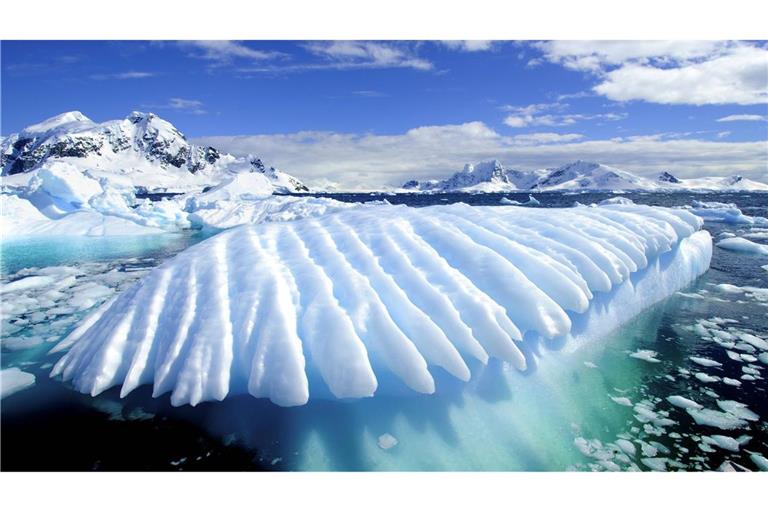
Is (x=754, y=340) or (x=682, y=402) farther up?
(x=682, y=402)

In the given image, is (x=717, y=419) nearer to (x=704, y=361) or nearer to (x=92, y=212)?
(x=704, y=361)

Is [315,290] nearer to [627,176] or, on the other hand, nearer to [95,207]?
[95,207]

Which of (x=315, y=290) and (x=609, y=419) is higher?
(x=315, y=290)

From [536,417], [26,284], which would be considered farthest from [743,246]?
[26,284]

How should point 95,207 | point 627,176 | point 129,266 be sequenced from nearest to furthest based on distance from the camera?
1. point 129,266
2. point 95,207
3. point 627,176

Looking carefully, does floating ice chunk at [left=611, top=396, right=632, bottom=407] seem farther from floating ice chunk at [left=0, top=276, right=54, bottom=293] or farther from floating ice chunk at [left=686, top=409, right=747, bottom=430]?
floating ice chunk at [left=0, top=276, right=54, bottom=293]

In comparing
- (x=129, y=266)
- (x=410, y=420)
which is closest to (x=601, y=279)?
(x=410, y=420)

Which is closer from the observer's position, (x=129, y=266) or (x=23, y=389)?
(x=23, y=389)

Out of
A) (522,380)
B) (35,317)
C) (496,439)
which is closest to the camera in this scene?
(496,439)
